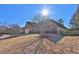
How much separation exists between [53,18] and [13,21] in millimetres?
484

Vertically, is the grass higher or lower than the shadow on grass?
lower

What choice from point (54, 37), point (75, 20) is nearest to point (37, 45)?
point (54, 37)

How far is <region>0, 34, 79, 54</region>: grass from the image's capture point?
2.70m

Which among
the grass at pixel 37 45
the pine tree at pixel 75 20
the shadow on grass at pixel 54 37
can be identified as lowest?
the grass at pixel 37 45

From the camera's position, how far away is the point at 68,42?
271 cm

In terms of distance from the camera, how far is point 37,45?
2730mm

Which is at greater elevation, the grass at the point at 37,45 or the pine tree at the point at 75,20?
the pine tree at the point at 75,20

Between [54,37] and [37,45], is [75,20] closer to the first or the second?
[54,37]

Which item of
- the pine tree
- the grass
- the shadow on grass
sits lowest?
the grass

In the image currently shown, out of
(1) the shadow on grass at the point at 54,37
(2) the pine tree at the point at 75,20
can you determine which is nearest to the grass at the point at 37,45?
(1) the shadow on grass at the point at 54,37

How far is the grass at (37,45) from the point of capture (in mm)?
2701

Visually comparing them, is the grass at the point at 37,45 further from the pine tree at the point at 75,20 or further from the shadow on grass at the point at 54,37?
the pine tree at the point at 75,20

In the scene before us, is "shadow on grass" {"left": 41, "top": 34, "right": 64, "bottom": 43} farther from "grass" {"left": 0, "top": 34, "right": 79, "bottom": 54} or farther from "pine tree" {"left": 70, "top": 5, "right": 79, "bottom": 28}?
"pine tree" {"left": 70, "top": 5, "right": 79, "bottom": 28}

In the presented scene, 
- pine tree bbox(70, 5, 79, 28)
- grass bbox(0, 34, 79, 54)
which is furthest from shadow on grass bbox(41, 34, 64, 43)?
pine tree bbox(70, 5, 79, 28)
